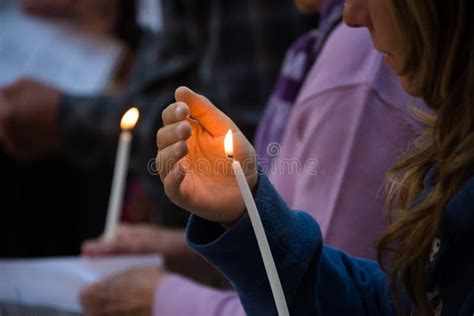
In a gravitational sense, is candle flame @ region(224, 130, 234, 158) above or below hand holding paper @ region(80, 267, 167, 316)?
above

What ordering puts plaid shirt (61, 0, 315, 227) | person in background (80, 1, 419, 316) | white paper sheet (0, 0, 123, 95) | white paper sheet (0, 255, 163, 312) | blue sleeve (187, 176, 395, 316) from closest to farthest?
blue sleeve (187, 176, 395, 316) → person in background (80, 1, 419, 316) → white paper sheet (0, 255, 163, 312) → plaid shirt (61, 0, 315, 227) → white paper sheet (0, 0, 123, 95)

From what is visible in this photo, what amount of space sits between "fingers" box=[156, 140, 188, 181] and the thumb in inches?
1.6

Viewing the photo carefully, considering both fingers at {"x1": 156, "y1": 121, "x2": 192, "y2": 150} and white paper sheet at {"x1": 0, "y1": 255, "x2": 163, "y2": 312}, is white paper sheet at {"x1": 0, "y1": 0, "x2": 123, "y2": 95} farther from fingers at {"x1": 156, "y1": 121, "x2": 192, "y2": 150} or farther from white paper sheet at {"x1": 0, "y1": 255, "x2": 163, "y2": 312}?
fingers at {"x1": 156, "y1": 121, "x2": 192, "y2": 150}

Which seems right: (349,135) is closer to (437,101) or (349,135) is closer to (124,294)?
(437,101)

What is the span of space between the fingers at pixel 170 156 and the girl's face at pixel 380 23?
21 cm

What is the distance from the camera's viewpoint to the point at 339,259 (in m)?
0.86

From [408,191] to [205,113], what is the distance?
0.70ft

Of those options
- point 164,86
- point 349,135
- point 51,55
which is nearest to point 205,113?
point 349,135

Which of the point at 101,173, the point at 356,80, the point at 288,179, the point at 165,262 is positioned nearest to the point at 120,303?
the point at 165,262

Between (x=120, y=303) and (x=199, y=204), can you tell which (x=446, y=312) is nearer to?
(x=199, y=204)

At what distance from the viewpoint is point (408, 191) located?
2.69 ft

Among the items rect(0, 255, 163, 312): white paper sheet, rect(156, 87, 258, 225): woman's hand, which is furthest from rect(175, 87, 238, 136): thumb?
rect(0, 255, 163, 312): white paper sheet

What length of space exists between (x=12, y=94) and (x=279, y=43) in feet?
2.02

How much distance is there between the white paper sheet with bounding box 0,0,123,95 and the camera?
2.02 meters
